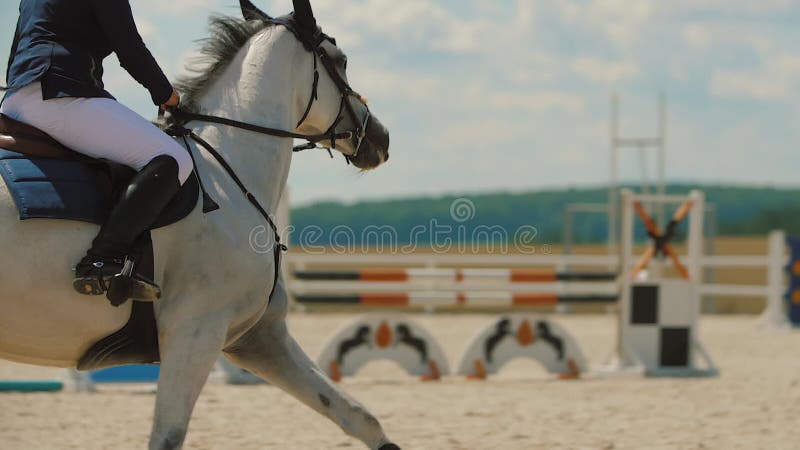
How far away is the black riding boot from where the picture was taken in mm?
3598

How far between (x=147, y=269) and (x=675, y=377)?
657cm

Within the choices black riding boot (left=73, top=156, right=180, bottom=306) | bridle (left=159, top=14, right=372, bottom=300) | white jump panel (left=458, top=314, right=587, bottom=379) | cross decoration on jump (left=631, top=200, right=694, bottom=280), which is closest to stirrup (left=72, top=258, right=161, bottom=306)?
black riding boot (left=73, top=156, right=180, bottom=306)

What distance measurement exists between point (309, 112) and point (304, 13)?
42 centimetres

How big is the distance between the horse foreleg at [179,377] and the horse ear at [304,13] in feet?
4.53

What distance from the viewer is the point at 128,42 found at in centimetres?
374

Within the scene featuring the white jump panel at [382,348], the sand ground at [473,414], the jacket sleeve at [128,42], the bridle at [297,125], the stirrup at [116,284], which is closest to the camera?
the stirrup at [116,284]

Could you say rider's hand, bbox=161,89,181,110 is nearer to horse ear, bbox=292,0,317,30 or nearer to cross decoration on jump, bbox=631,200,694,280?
horse ear, bbox=292,0,317,30

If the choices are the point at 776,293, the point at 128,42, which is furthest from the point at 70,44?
the point at 776,293

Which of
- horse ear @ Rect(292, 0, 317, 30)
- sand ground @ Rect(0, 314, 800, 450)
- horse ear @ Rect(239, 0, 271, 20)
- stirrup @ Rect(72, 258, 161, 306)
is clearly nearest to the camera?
stirrup @ Rect(72, 258, 161, 306)

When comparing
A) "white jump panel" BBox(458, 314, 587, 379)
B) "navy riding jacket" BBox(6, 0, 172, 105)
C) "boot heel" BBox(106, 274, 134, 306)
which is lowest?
"white jump panel" BBox(458, 314, 587, 379)

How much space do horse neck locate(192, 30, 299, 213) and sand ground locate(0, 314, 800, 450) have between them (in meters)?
1.94

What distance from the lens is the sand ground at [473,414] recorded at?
5.78 meters

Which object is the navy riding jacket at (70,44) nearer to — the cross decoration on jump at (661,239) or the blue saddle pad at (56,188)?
the blue saddle pad at (56,188)

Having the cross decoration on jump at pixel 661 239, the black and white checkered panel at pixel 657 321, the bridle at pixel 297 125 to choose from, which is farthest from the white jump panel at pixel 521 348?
the bridle at pixel 297 125
